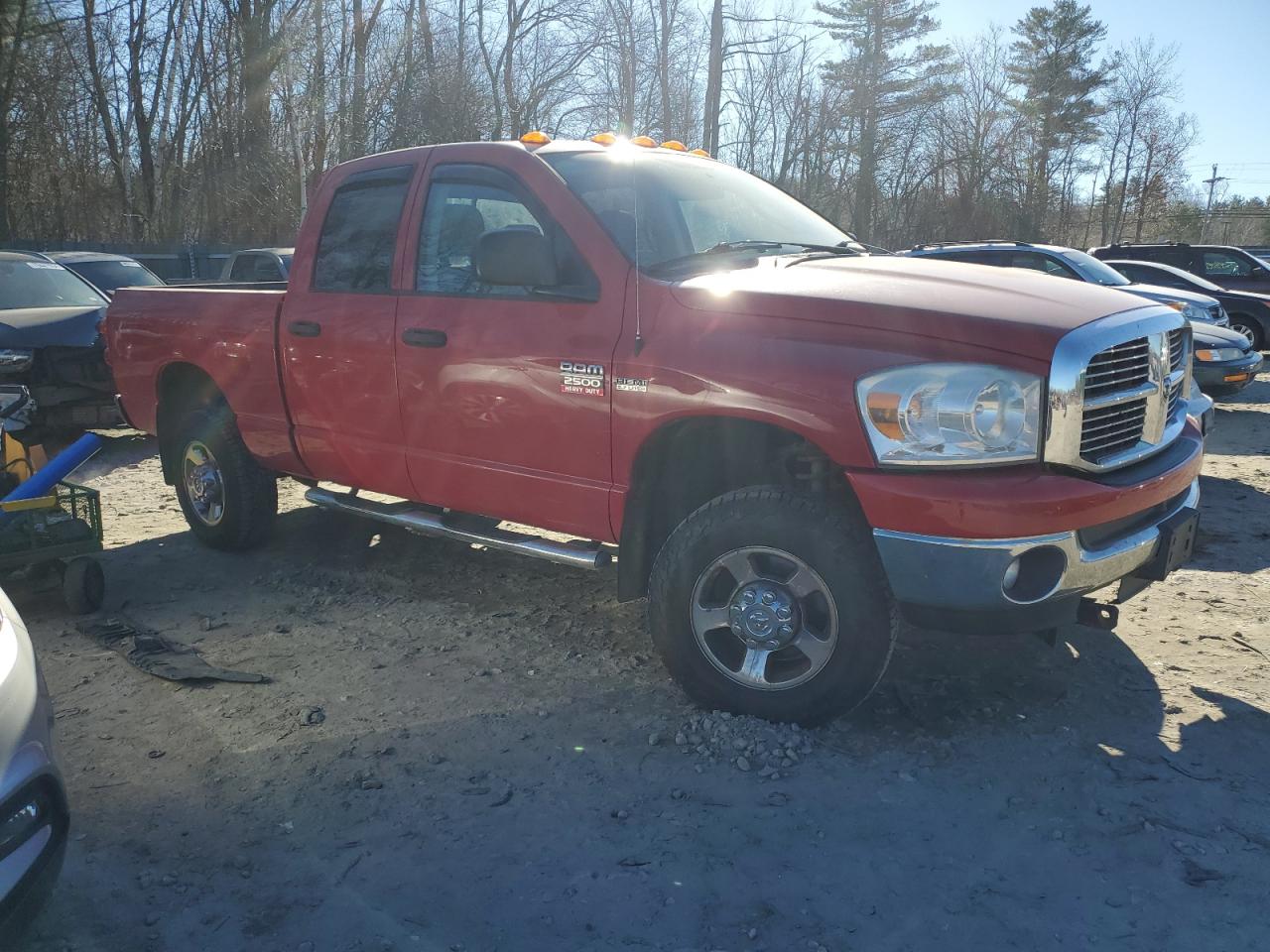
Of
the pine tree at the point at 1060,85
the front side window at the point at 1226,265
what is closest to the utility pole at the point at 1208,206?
the pine tree at the point at 1060,85

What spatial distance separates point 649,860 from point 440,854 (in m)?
0.60

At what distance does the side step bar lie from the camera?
12.9 ft

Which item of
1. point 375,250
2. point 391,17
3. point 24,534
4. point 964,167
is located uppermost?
point 391,17

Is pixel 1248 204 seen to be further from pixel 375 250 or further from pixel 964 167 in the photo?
pixel 375 250

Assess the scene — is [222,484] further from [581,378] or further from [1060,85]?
[1060,85]

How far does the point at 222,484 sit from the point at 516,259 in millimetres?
2864

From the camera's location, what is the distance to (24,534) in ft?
16.1

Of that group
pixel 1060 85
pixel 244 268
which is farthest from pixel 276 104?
pixel 1060 85

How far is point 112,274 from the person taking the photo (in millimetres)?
12133

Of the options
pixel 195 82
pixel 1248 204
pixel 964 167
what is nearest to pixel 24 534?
pixel 195 82

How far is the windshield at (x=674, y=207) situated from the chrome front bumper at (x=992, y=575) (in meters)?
1.53

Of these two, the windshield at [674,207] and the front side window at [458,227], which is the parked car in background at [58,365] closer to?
the front side window at [458,227]

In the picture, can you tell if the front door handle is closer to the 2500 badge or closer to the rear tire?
the 2500 badge

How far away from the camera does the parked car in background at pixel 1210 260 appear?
52.0 feet
